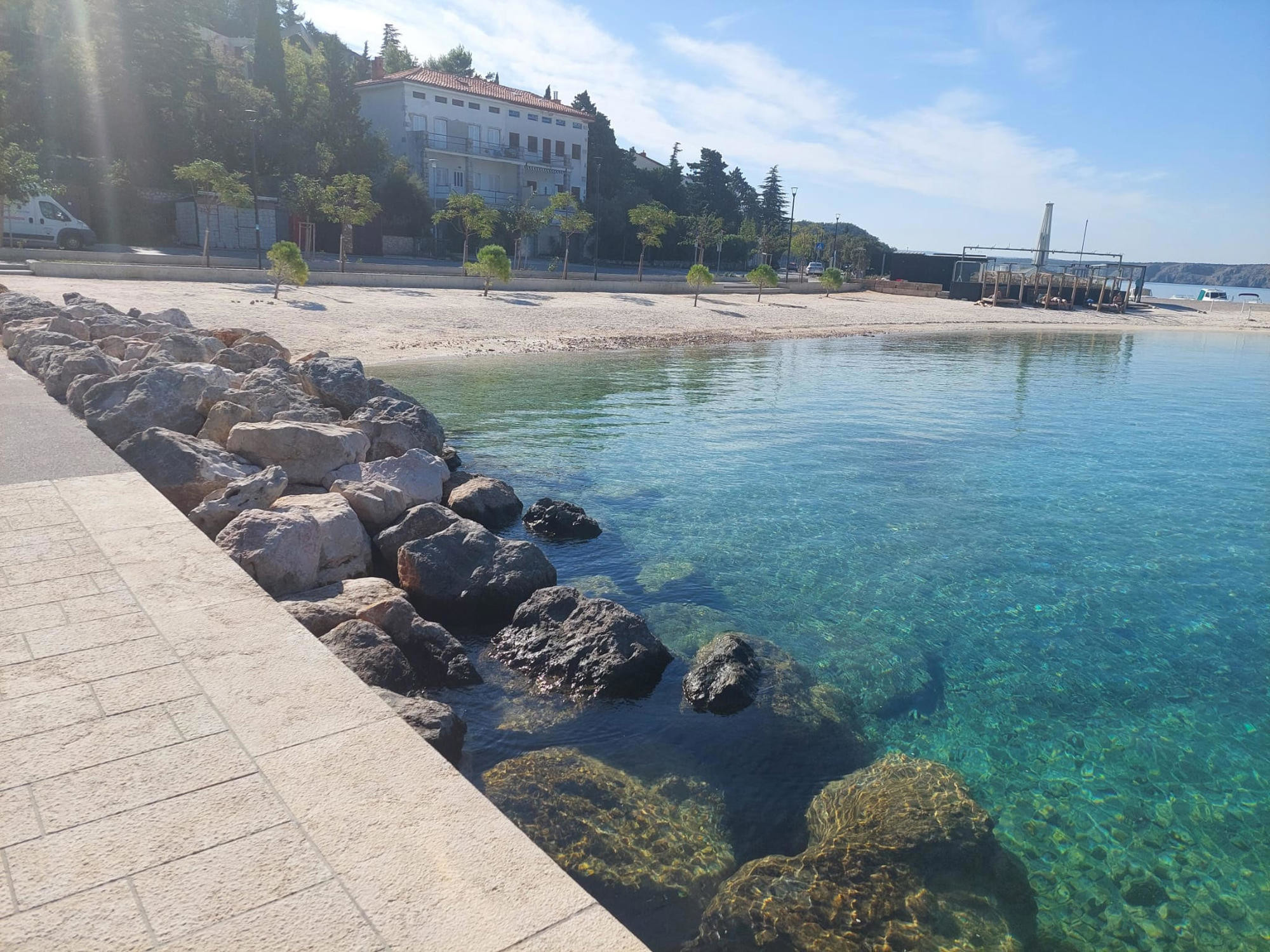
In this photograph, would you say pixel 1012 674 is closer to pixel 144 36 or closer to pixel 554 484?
pixel 554 484

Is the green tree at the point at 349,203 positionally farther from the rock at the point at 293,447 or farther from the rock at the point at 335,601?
the rock at the point at 335,601

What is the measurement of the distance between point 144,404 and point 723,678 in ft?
25.4

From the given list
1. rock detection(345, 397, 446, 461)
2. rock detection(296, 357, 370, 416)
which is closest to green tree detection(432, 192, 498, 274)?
rock detection(296, 357, 370, 416)

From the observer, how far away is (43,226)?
3722 centimetres

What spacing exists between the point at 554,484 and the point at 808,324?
35.0 metres

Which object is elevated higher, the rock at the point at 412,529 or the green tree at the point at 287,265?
the green tree at the point at 287,265

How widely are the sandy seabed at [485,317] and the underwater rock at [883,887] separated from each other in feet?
72.5

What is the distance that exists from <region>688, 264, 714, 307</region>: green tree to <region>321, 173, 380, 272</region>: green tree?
1713cm

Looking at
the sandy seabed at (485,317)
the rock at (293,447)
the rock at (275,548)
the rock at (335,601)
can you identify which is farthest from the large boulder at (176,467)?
the sandy seabed at (485,317)

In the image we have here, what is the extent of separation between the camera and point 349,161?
57938 mm

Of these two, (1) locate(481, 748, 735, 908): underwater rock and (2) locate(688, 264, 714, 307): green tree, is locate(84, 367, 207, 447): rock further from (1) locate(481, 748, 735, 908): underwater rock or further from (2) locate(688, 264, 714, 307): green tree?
(2) locate(688, 264, 714, 307): green tree

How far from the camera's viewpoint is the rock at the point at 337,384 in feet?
44.9

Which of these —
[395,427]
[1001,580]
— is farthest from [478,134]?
[1001,580]

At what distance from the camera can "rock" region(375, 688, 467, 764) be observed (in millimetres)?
5766
